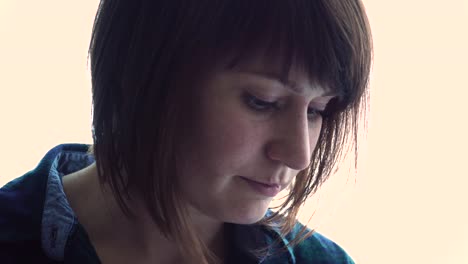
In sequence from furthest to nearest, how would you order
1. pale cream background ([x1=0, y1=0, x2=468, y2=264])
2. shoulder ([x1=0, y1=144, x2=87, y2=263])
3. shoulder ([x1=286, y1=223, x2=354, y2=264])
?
pale cream background ([x1=0, y1=0, x2=468, y2=264]), shoulder ([x1=286, y1=223, x2=354, y2=264]), shoulder ([x1=0, y1=144, x2=87, y2=263])

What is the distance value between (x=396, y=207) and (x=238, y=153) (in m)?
0.53

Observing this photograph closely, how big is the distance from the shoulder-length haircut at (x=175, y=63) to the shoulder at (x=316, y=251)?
0.55 ft

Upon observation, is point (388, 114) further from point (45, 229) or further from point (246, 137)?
point (45, 229)

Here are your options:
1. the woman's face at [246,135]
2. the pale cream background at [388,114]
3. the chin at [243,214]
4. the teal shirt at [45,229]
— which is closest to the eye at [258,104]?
the woman's face at [246,135]

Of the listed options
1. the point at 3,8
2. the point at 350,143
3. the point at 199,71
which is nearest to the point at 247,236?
the point at 350,143

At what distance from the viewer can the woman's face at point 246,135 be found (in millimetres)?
577

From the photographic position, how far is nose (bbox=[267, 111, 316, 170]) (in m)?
0.60

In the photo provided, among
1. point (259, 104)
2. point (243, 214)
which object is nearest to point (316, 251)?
point (243, 214)

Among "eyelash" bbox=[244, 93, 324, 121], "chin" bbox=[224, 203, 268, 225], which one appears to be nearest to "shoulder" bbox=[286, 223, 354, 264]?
"chin" bbox=[224, 203, 268, 225]

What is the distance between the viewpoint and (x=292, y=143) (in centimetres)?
60

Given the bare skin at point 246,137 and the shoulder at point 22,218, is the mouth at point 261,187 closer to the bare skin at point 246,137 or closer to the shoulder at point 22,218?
the bare skin at point 246,137

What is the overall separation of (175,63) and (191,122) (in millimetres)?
66

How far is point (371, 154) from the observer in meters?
1.03

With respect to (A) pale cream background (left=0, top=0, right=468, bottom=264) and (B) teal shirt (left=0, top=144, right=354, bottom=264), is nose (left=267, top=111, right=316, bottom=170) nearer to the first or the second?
(B) teal shirt (left=0, top=144, right=354, bottom=264)
